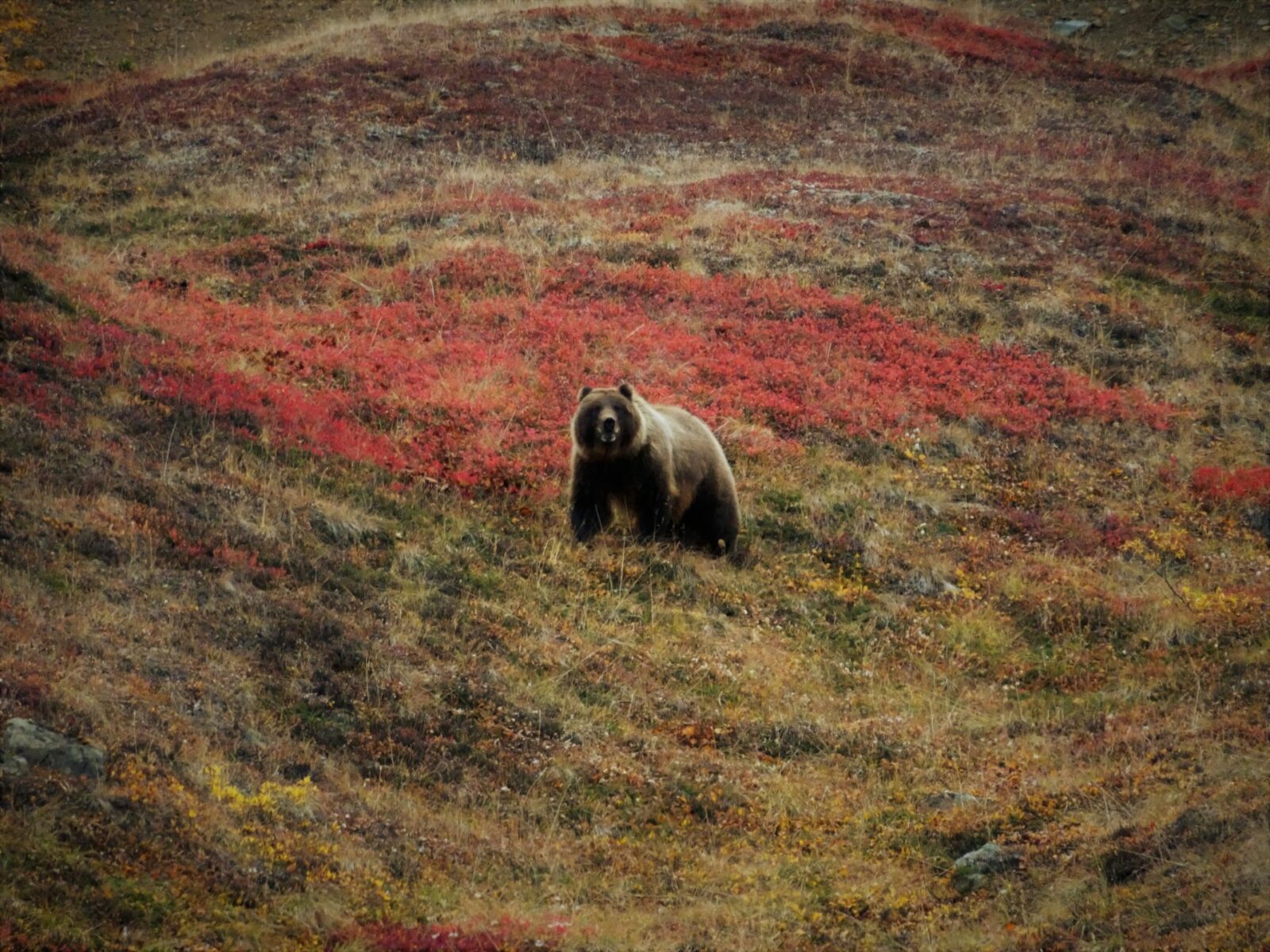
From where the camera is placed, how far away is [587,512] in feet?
45.6

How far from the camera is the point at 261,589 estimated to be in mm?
10977

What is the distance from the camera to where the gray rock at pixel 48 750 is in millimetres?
7281

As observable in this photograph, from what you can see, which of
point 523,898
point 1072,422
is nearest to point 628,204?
point 1072,422

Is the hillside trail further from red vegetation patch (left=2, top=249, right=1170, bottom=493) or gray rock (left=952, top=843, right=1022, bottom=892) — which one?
gray rock (left=952, top=843, right=1022, bottom=892)

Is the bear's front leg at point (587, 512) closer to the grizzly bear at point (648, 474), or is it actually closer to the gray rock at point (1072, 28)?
the grizzly bear at point (648, 474)

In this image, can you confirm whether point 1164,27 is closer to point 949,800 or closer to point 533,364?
point 533,364

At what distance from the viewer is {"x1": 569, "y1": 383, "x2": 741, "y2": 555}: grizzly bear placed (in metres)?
13.3

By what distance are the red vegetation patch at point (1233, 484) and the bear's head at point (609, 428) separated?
9671mm

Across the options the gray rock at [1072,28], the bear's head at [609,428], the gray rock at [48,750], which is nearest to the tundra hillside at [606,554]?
the gray rock at [48,750]

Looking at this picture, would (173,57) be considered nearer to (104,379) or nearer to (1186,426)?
(104,379)

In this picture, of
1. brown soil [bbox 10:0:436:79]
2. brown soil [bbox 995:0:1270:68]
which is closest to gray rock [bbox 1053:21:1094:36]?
brown soil [bbox 995:0:1270:68]

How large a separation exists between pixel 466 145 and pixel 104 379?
744 inches

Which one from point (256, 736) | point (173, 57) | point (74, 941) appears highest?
point (173, 57)

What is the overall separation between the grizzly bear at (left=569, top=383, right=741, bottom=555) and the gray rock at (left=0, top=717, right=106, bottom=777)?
6.71m
